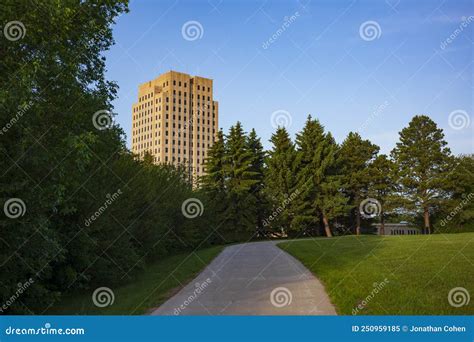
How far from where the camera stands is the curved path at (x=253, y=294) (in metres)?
9.58

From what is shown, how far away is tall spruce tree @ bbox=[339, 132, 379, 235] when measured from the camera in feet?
184

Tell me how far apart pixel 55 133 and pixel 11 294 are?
4.35 meters

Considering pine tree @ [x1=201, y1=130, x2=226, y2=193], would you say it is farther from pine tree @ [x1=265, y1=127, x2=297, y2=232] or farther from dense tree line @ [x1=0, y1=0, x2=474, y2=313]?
dense tree line @ [x1=0, y1=0, x2=474, y2=313]

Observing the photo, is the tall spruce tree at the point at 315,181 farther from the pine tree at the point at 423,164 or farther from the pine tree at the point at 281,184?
the pine tree at the point at 423,164

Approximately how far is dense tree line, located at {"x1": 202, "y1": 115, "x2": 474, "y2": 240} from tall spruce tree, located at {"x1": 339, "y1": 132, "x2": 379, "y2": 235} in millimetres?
132

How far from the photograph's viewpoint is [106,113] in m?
13.7

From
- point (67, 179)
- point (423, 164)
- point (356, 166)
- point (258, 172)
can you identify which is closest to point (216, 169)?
point (258, 172)

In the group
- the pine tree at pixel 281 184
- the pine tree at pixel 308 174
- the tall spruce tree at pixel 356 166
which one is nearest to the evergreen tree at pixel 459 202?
the tall spruce tree at pixel 356 166

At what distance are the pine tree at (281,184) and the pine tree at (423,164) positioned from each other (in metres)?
14.5

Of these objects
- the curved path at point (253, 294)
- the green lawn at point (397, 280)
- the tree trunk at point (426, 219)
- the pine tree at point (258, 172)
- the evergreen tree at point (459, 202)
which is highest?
the evergreen tree at point (459, 202)

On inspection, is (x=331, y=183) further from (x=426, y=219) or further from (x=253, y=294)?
(x=253, y=294)

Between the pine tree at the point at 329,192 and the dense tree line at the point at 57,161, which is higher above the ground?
the pine tree at the point at 329,192

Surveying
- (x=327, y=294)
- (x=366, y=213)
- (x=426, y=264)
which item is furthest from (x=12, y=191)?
(x=366, y=213)

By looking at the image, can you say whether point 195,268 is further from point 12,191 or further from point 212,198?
point 212,198
